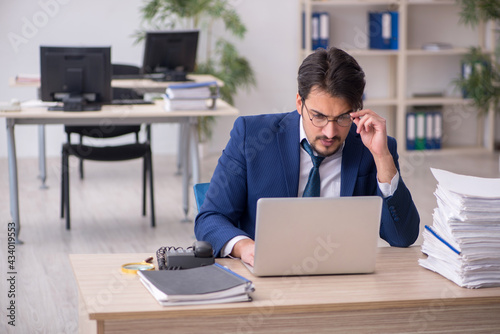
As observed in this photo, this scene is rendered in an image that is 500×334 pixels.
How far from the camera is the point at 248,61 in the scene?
6.86 meters

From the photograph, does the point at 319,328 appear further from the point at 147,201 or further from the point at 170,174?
the point at 170,174

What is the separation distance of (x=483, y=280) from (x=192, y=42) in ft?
12.9

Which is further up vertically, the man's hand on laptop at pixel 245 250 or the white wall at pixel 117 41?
the white wall at pixel 117 41

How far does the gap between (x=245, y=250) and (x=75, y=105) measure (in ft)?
8.47

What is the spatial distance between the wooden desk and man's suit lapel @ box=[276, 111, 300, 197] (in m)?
0.42

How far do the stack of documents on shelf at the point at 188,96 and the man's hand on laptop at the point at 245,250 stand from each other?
2450mm

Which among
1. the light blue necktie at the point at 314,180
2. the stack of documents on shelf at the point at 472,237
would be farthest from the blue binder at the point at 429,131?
the stack of documents on shelf at the point at 472,237

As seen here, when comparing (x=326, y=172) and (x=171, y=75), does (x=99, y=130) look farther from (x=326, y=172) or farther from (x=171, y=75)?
(x=326, y=172)

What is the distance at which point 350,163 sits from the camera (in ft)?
6.89

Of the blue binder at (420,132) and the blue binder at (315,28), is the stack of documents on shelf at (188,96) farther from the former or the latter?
the blue binder at (420,132)

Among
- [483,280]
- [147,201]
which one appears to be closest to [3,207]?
[147,201]

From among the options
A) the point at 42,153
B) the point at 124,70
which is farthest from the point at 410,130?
the point at 42,153

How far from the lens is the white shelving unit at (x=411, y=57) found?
6773 mm

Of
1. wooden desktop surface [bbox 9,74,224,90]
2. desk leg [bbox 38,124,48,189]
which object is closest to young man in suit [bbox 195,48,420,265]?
wooden desktop surface [bbox 9,74,224,90]
